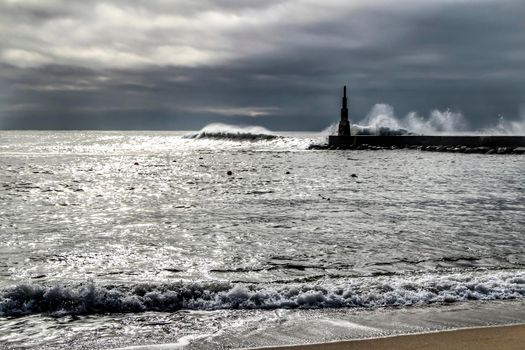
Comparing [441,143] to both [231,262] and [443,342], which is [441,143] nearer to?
[231,262]

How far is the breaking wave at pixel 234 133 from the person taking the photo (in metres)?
122

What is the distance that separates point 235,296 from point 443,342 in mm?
2943

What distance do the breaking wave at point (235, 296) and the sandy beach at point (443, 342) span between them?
4.63 ft

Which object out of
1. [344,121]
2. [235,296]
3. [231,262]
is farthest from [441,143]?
[235,296]

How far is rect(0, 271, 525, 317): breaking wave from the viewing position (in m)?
7.14

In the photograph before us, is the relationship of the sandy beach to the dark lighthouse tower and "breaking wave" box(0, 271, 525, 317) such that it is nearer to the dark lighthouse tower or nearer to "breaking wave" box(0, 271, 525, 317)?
"breaking wave" box(0, 271, 525, 317)

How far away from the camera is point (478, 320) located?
662cm

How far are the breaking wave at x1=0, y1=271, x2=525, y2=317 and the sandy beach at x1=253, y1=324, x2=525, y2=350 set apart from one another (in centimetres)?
141

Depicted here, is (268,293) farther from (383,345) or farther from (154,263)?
(154,263)

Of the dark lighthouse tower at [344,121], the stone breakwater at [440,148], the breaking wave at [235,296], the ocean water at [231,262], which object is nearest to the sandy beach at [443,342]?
the ocean water at [231,262]

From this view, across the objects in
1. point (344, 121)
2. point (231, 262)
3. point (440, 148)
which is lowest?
point (231, 262)

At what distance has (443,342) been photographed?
5727 mm

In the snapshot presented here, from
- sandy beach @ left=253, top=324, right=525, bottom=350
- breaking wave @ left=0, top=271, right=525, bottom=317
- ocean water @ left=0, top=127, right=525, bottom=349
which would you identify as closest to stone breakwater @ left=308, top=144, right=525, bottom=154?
ocean water @ left=0, top=127, right=525, bottom=349

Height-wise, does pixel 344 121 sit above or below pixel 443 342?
above
